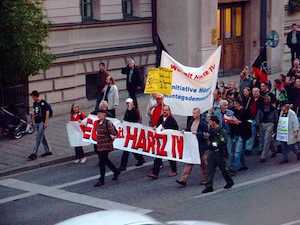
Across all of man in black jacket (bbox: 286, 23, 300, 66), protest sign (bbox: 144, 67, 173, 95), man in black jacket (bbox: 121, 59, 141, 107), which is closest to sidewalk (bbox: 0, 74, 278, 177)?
man in black jacket (bbox: 121, 59, 141, 107)

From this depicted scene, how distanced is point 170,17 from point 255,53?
5129 millimetres

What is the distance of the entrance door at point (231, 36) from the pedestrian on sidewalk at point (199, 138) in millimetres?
14305

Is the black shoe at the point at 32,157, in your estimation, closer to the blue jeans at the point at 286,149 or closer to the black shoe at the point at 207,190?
the black shoe at the point at 207,190

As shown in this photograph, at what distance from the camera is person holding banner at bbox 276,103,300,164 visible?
1756cm

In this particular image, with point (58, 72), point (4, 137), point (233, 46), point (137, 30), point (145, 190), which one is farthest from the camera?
point (233, 46)

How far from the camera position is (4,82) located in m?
21.2

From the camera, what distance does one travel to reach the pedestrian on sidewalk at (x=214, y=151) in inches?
599

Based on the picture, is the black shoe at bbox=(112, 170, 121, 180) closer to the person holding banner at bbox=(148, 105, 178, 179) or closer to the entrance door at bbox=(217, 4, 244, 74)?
the person holding banner at bbox=(148, 105, 178, 179)

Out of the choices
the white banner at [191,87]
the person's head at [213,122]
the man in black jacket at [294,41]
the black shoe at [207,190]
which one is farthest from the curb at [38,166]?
the man in black jacket at [294,41]

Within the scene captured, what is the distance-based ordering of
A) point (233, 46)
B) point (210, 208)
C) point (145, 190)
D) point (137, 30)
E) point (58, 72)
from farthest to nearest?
1. point (233, 46)
2. point (137, 30)
3. point (58, 72)
4. point (145, 190)
5. point (210, 208)

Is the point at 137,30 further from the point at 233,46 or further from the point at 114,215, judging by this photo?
the point at 114,215

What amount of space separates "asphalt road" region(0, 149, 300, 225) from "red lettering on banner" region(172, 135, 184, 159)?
559 millimetres

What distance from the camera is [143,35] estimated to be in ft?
90.5

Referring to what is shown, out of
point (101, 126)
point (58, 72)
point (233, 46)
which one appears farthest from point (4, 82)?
point (233, 46)
